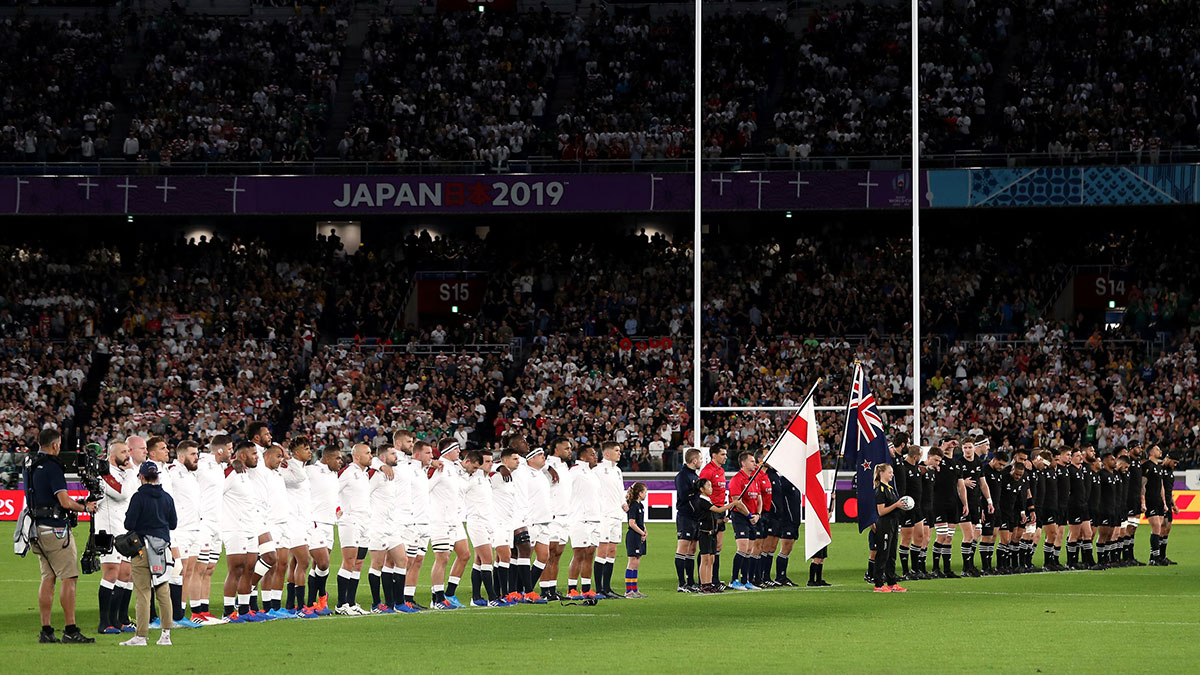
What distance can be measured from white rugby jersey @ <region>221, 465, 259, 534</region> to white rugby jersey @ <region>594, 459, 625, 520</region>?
464cm

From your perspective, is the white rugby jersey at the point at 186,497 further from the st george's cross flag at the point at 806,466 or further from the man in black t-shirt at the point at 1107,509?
the man in black t-shirt at the point at 1107,509

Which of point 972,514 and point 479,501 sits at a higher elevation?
point 479,501

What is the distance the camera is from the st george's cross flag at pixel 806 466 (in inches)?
875

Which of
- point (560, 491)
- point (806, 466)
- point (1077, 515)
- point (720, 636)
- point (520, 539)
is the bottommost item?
point (720, 636)

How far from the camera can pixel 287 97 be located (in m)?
47.5

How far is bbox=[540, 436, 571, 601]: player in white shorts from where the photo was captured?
19.5m

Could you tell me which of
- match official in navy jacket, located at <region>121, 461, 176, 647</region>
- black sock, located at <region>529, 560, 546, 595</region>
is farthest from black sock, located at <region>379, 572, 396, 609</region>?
match official in navy jacket, located at <region>121, 461, 176, 647</region>

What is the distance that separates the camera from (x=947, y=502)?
23344mm

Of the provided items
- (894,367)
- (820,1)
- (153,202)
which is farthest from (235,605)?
(820,1)

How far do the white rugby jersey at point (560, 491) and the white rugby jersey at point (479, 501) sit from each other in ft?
2.88

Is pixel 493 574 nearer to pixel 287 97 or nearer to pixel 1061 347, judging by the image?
pixel 1061 347

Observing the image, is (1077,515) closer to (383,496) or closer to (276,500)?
(383,496)

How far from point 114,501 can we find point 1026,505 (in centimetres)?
1349

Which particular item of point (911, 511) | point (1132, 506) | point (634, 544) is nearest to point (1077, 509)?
point (1132, 506)
